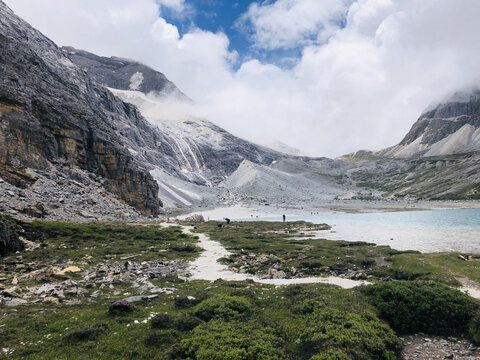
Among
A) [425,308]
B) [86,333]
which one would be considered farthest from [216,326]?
[425,308]

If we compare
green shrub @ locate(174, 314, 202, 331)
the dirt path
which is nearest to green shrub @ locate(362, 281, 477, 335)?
the dirt path

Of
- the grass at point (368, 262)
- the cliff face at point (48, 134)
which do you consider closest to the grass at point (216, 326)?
the grass at point (368, 262)

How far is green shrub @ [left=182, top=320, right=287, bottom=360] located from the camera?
9807 mm

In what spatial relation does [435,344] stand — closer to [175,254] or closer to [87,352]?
[87,352]

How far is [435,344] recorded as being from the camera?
12375 millimetres

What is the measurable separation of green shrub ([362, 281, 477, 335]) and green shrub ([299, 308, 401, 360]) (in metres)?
2.10

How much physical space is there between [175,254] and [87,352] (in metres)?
22.5

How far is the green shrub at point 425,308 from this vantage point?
523 inches

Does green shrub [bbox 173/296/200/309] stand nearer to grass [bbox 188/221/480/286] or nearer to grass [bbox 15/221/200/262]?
grass [bbox 188/221/480/286]

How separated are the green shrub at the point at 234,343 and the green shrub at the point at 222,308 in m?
1.17

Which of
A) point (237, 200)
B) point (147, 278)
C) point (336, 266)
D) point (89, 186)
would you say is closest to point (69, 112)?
point (89, 186)

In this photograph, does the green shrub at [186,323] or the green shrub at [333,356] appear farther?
the green shrub at [186,323]

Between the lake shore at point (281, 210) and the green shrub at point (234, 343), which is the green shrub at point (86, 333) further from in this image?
the lake shore at point (281, 210)

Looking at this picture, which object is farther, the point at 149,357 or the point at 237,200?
the point at 237,200
